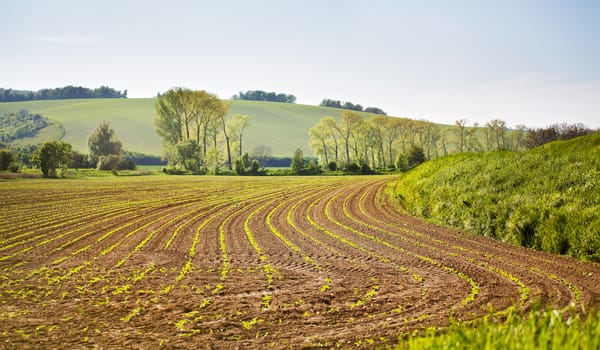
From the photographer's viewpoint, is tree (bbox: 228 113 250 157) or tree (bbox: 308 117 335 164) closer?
tree (bbox: 308 117 335 164)

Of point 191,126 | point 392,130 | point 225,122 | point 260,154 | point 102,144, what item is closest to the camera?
point 102,144

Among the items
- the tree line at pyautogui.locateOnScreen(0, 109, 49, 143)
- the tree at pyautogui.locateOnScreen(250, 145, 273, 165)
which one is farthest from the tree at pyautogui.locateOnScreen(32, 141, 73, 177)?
Result: the tree line at pyautogui.locateOnScreen(0, 109, 49, 143)

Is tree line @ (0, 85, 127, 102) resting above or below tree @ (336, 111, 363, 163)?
above

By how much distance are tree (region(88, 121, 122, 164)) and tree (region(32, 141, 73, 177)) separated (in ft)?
124

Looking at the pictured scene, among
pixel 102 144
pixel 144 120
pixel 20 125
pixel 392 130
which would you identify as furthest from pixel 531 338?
pixel 20 125

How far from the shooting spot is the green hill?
116 m

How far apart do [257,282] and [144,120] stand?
130844 millimetres

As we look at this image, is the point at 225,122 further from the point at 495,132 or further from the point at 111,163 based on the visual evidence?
the point at 495,132

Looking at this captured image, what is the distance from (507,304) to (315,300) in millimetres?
3422

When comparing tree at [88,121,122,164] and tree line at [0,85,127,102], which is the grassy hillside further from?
tree line at [0,85,127,102]

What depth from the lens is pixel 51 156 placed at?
44031 mm

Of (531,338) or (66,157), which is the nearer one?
(531,338)

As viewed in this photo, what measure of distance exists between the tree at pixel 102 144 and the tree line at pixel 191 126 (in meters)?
10.3

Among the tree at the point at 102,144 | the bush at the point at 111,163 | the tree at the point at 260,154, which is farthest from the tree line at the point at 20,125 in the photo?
the tree at the point at 260,154
